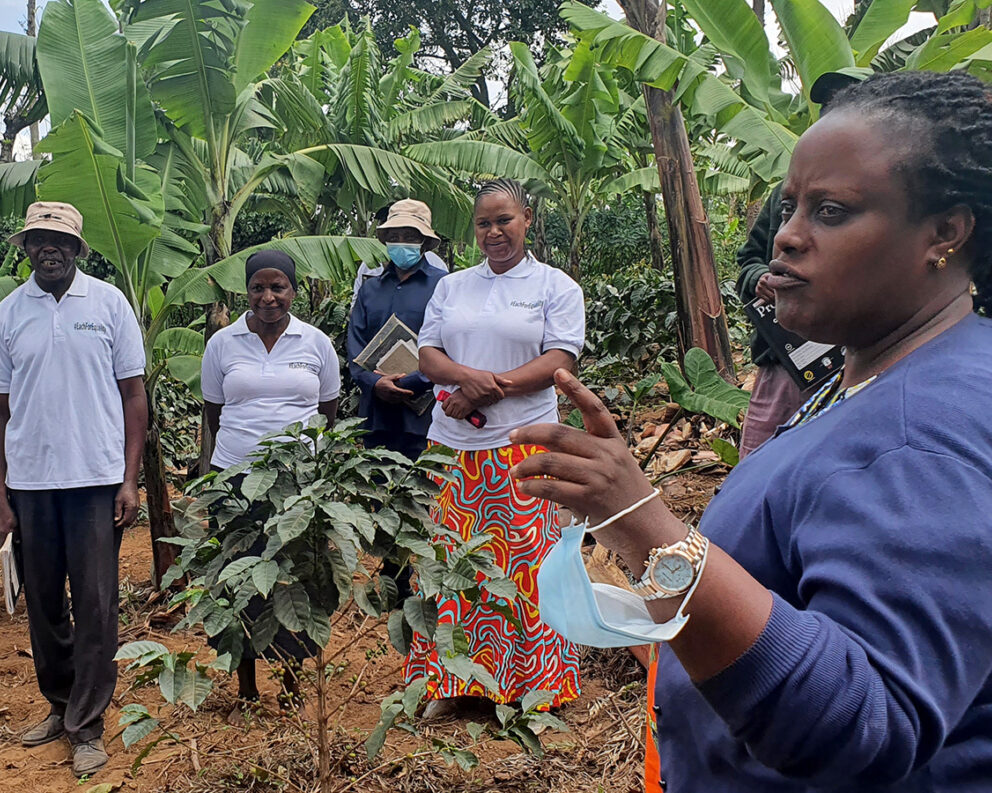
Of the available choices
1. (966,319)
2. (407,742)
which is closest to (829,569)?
(966,319)

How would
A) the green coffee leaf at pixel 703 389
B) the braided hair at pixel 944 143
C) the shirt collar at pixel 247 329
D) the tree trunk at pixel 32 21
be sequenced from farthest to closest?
the tree trunk at pixel 32 21, the green coffee leaf at pixel 703 389, the shirt collar at pixel 247 329, the braided hair at pixel 944 143

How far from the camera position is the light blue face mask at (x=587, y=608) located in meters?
0.88

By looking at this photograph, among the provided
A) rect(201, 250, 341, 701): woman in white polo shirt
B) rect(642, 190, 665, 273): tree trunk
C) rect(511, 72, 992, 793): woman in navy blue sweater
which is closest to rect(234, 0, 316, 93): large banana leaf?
rect(201, 250, 341, 701): woman in white polo shirt

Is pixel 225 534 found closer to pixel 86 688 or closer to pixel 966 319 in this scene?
pixel 86 688

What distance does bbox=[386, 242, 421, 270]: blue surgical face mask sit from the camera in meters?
4.67

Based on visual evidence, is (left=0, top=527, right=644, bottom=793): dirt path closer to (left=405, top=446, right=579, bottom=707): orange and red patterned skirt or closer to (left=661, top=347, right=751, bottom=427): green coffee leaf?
(left=405, top=446, right=579, bottom=707): orange and red patterned skirt

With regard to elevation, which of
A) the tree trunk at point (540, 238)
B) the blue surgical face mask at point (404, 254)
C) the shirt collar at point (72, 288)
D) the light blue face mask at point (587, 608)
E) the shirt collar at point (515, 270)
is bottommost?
the tree trunk at point (540, 238)

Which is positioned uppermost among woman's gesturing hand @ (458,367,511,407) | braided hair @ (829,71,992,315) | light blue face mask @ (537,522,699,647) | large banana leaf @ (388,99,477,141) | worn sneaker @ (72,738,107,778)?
braided hair @ (829,71,992,315)

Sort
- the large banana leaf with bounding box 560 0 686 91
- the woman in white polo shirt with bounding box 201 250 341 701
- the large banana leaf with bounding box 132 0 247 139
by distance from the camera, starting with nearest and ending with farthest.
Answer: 1. the woman in white polo shirt with bounding box 201 250 341 701
2. the large banana leaf with bounding box 560 0 686 91
3. the large banana leaf with bounding box 132 0 247 139

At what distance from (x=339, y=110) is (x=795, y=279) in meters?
9.36

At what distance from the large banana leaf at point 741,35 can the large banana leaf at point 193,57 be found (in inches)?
115

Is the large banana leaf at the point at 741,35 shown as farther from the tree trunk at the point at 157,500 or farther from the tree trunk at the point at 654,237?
the tree trunk at the point at 654,237

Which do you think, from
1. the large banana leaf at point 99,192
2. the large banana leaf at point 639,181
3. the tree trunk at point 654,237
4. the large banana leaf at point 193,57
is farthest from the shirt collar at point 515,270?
the tree trunk at point 654,237

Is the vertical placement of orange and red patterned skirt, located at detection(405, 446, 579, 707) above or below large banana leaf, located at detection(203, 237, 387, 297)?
below
